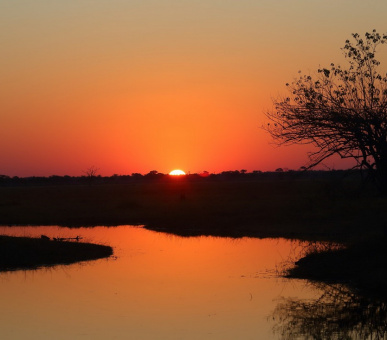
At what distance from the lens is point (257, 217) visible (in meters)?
40.9

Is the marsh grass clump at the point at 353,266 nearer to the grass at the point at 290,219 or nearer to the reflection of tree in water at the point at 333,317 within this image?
the grass at the point at 290,219

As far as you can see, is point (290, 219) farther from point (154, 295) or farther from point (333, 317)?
point (333, 317)

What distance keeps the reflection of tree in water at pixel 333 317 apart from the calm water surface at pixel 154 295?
15.9 inches

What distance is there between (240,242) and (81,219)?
17818 millimetres

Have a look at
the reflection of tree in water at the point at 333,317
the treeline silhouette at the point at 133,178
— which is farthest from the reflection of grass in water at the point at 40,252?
the treeline silhouette at the point at 133,178

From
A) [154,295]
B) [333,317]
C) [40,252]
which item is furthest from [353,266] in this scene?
[40,252]

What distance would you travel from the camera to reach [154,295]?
58.0 ft

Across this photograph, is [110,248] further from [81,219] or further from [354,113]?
[81,219]

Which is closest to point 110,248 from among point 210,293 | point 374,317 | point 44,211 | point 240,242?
point 240,242

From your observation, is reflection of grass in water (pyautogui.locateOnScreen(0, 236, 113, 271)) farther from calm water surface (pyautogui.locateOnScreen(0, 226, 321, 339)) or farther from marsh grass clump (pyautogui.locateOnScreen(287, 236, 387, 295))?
marsh grass clump (pyautogui.locateOnScreen(287, 236, 387, 295))

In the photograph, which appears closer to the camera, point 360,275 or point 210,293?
point 210,293

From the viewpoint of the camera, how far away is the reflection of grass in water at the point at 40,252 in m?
23.2

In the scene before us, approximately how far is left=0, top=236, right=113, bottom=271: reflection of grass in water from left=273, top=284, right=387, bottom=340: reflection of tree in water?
11.0m

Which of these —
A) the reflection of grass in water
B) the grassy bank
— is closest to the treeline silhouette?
the grassy bank
